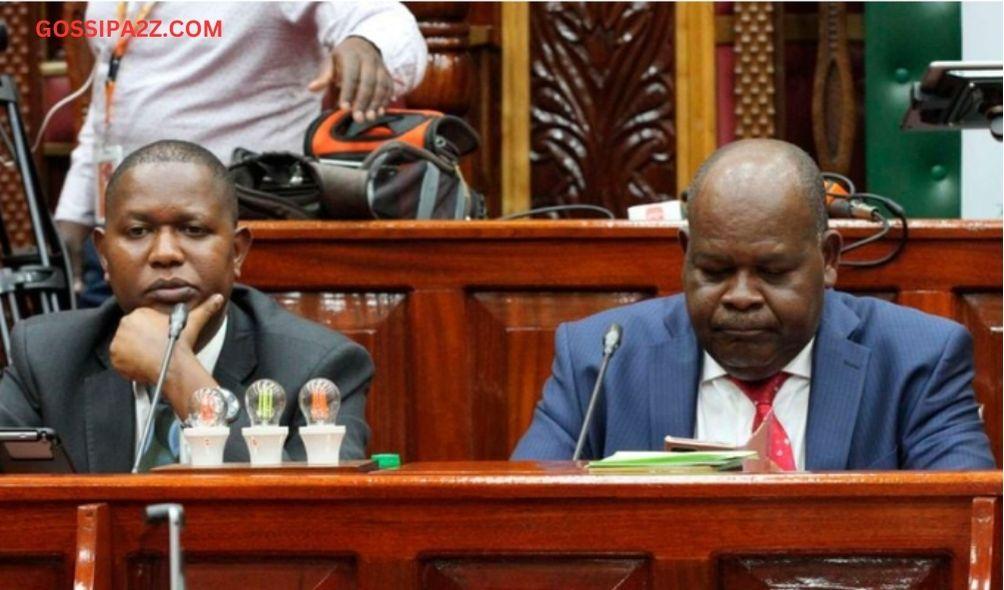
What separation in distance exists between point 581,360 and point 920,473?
39.9 inches

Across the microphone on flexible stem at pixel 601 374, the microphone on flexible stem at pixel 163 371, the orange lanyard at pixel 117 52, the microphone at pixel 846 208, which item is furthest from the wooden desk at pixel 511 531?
the orange lanyard at pixel 117 52

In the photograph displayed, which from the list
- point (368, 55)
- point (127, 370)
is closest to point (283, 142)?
point (368, 55)

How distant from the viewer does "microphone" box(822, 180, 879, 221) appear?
3683 mm

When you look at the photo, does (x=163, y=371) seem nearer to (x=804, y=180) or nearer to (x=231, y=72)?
(x=804, y=180)

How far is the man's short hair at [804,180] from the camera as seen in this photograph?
2.97 meters

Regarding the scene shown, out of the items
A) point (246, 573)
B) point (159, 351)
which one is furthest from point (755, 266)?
point (246, 573)

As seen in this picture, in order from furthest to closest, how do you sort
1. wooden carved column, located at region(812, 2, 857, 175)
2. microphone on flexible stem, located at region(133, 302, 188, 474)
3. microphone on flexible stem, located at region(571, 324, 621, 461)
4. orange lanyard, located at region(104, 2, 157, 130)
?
wooden carved column, located at region(812, 2, 857, 175) → orange lanyard, located at region(104, 2, 157, 130) → microphone on flexible stem, located at region(571, 324, 621, 461) → microphone on flexible stem, located at region(133, 302, 188, 474)

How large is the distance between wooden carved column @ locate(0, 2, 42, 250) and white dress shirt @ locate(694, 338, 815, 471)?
2920mm

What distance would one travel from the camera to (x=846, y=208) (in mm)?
3717

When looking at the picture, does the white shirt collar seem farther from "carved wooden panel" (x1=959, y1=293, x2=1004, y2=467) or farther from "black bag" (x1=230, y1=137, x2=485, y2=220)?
"black bag" (x1=230, y1=137, x2=485, y2=220)

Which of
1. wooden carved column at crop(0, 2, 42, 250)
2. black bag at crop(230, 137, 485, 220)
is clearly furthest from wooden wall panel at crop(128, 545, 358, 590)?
wooden carved column at crop(0, 2, 42, 250)

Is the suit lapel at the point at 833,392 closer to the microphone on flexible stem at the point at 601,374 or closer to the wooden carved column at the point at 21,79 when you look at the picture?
the microphone on flexible stem at the point at 601,374

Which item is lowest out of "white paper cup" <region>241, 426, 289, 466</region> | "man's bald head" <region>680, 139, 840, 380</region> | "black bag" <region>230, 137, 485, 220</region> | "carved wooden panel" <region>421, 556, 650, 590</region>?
"carved wooden panel" <region>421, 556, 650, 590</region>

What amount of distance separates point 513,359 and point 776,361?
2.84ft
